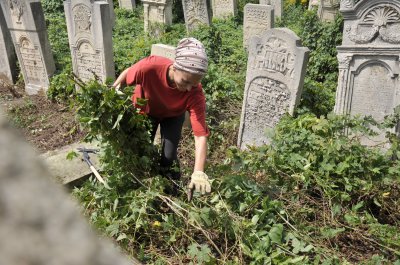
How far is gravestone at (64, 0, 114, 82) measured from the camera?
239 inches

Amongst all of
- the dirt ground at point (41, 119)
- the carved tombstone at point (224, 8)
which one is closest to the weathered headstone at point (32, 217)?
the dirt ground at point (41, 119)

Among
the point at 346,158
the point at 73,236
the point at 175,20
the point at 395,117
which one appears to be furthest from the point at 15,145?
the point at 175,20

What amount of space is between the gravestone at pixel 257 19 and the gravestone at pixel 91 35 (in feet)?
10.8

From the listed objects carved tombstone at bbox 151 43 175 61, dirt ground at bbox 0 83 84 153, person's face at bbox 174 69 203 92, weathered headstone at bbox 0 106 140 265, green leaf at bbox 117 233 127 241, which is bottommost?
dirt ground at bbox 0 83 84 153

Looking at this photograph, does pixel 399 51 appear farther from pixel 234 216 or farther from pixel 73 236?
pixel 73 236

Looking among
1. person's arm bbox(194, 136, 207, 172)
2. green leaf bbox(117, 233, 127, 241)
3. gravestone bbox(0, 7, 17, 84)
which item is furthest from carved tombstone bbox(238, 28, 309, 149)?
gravestone bbox(0, 7, 17, 84)

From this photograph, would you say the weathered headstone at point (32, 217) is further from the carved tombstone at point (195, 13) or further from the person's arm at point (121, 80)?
the carved tombstone at point (195, 13)

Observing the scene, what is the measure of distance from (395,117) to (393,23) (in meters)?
1.12

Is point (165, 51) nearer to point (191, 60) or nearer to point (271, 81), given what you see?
point (271, 81)

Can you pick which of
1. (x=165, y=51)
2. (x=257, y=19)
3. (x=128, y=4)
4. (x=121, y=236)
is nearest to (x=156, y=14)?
(x=128, y=4)

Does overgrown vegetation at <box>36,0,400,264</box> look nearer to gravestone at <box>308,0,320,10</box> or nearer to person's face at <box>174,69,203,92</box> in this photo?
person's face at <box>174,69,203,92</box>

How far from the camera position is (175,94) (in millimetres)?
2996

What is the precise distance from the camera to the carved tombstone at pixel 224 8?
11387 mm

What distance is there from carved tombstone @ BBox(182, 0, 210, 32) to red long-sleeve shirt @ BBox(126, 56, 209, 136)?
678 centimetres
